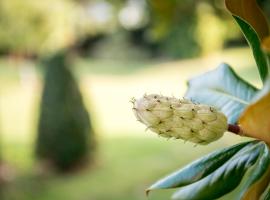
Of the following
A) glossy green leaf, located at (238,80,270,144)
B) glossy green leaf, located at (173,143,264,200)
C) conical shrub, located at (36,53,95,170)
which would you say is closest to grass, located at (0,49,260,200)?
conical shrub, located at (36,53,95,170)

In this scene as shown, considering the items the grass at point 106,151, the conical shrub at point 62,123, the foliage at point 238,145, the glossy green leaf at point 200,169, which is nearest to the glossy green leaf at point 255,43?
the foliage at point 238,145

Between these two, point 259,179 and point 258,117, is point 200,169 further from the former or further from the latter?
point 258,117

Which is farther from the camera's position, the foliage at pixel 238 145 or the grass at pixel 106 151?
the grass at pixel 106 151

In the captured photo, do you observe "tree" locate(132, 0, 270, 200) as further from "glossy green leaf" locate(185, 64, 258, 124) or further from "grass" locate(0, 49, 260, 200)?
"grass" locate(0, 49, 260, 200)

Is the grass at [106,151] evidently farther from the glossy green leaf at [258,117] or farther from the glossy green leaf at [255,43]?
the glossy green leaf at [258,117]

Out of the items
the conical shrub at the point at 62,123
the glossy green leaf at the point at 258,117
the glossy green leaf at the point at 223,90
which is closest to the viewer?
the glossy green leaf at the point at 258,117

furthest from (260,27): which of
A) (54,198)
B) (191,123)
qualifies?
(54,198)

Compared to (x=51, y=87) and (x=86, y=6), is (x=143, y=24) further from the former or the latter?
(x=51, y=87)
